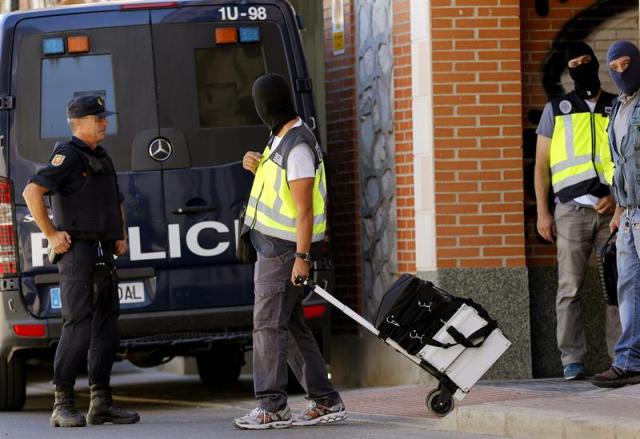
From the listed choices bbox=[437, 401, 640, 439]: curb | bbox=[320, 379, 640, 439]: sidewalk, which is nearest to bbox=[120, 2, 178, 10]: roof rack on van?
bbox=[320, 379, 640, 439]: sidewalk

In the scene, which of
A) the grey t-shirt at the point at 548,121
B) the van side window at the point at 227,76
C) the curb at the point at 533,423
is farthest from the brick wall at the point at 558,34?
the curb at the point at 533,423

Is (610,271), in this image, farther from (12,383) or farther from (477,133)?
(12,383)

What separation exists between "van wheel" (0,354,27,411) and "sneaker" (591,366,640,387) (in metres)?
3.55

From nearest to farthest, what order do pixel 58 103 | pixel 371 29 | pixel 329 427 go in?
pixel 329 427 → pixel 58 103 → pixel 371 29

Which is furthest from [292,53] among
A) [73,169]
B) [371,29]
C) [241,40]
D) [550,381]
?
[550,381]

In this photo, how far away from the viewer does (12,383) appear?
10.7m

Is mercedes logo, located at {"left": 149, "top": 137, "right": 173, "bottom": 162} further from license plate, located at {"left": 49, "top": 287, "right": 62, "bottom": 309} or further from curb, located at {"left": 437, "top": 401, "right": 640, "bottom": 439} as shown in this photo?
curb, located at {"left": 437, "top": 401, "right": 640, "bottom": 439}

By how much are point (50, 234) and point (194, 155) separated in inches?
56.5

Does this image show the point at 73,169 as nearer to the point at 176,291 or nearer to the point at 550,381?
the point at 176,291

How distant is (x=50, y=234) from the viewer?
9.41 m

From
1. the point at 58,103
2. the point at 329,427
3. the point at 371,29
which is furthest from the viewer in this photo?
the point at 371,29

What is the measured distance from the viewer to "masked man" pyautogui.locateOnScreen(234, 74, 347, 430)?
29.0ft

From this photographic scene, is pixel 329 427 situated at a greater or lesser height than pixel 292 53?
lesser

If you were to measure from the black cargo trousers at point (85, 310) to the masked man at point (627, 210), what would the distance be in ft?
8.71
